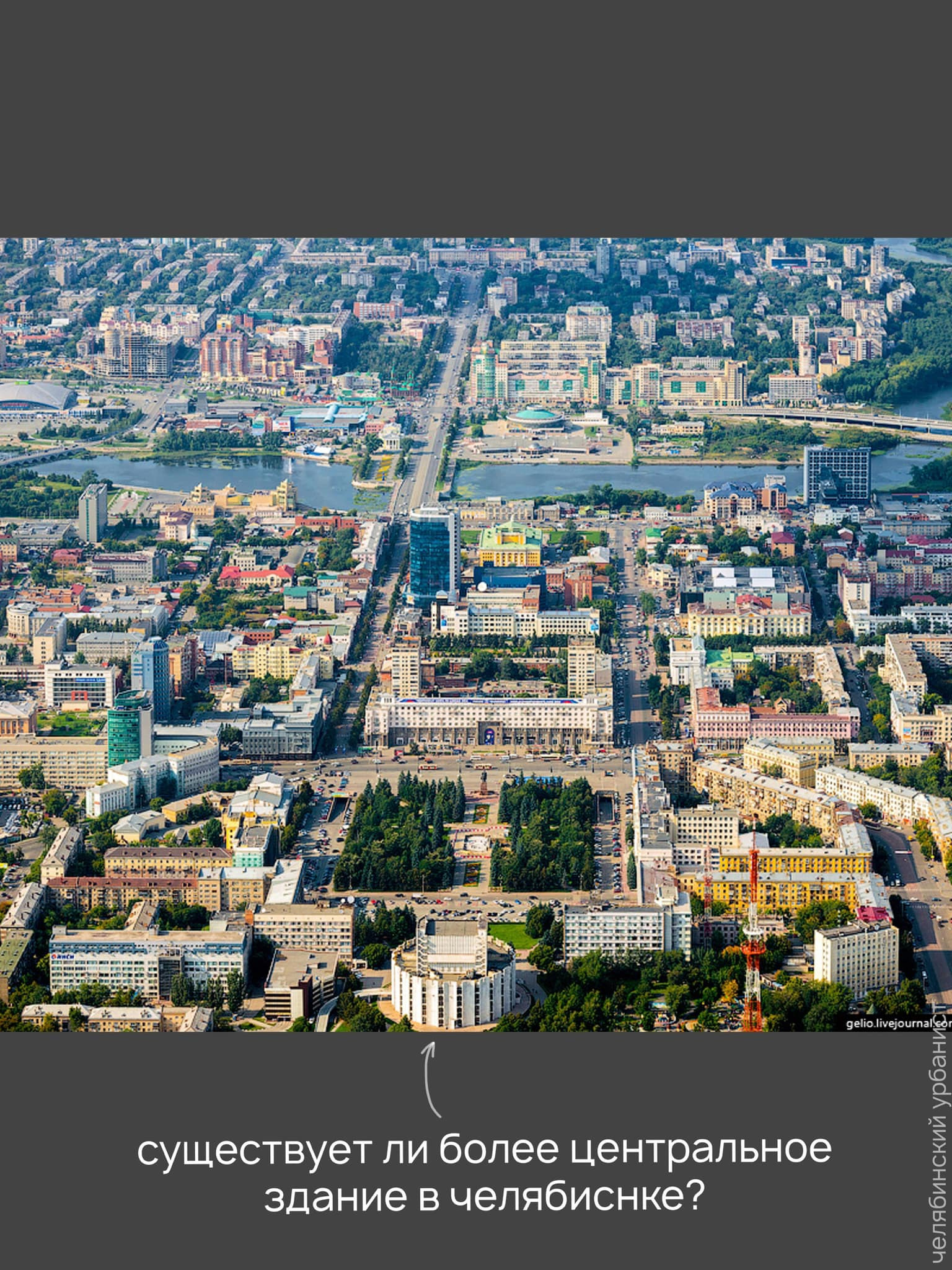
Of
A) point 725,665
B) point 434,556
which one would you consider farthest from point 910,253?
point 725,665

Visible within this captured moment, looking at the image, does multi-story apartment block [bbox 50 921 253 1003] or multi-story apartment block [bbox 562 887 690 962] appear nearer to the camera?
multi-story apartment block [bbox 50 921 253 1003]

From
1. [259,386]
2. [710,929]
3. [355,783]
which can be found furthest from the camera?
[259,386]

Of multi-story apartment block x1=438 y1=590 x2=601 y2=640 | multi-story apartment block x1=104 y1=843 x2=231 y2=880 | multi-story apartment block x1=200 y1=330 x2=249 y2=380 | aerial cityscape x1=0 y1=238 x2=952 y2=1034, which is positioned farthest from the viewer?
multi-story apartment block x1=200 y1=330 x2=249 y2=380

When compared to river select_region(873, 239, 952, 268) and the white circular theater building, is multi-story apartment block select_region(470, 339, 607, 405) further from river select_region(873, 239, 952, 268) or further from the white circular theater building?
the white circular theater building

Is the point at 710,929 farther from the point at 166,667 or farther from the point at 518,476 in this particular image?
the point at 518,476

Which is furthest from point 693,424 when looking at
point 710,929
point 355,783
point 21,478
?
point 710,929

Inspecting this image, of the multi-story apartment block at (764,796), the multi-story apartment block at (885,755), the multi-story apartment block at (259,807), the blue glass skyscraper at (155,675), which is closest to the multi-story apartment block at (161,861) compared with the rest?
the multi-story apartment block at (259,807)

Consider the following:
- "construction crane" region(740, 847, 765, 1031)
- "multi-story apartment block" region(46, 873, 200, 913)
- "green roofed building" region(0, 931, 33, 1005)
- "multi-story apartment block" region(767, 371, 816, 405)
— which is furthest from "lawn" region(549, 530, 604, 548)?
"green roofed building" region(0, 931, 33, 1005)
